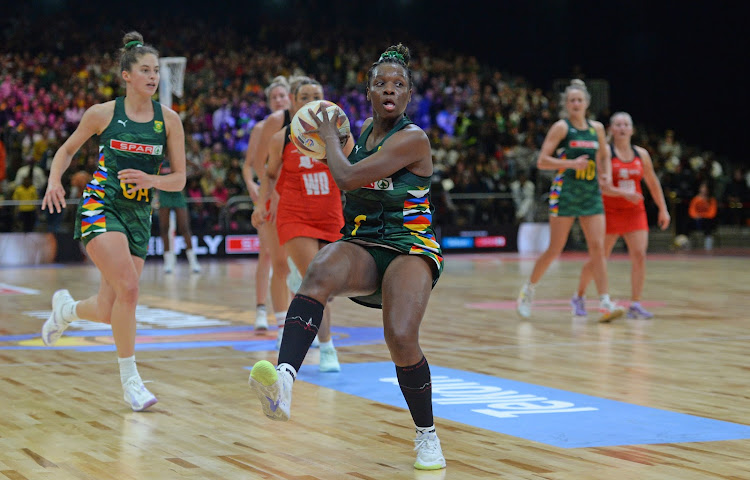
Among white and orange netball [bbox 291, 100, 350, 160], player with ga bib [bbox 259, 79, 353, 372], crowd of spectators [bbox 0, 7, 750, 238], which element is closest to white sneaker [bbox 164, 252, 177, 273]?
crowd of spectators [bbox 0, 7, 750, 238]

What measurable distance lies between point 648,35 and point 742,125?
3530mm

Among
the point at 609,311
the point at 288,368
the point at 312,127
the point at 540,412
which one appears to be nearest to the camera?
the point at 288,368

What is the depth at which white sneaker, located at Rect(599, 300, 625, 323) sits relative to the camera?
930 centimetres

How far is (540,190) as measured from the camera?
2192 cm

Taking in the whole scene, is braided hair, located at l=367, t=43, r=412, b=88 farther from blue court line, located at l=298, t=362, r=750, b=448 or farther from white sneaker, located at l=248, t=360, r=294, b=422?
blue court line, located at l=298, t=362, r=750, b=448

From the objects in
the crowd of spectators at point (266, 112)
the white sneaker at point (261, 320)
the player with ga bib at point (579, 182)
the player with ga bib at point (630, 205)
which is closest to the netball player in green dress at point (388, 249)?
the white sneaker at point (261, 320)

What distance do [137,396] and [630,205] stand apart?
5954 mm

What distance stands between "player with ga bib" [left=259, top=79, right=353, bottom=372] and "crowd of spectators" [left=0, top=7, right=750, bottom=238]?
11.6 metres

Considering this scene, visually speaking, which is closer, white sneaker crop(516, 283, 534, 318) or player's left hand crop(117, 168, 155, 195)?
player's left hand crop(117, 168, 155, 195)

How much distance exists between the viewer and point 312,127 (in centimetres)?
435

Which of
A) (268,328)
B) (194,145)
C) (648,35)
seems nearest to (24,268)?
(194,145)

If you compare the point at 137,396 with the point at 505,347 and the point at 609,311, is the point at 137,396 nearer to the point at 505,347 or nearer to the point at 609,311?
the point at 505,347

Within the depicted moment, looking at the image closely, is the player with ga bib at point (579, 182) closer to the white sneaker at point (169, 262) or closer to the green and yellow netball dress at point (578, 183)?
the green and yellow netball dress at point (578, 183)

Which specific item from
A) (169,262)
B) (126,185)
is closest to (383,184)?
(126,185)
